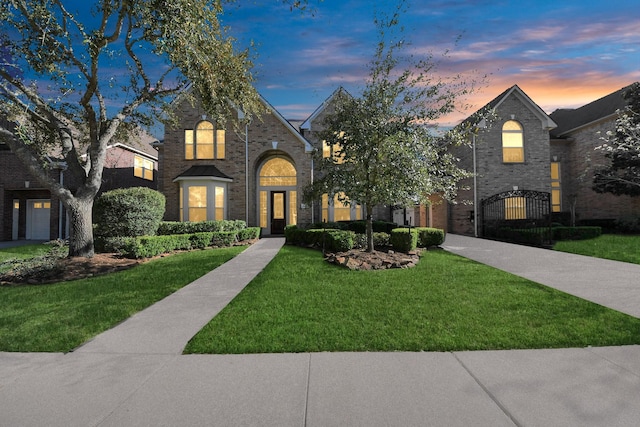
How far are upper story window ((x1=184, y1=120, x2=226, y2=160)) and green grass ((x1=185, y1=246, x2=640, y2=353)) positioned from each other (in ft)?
42.7

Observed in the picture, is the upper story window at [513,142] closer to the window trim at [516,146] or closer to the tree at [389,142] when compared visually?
the window trim at [516,146]

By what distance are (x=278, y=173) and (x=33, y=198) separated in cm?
1550

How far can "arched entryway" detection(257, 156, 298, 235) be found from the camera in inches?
741

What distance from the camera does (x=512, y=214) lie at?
58.7 ft

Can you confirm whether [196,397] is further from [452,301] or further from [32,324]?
[452,301]

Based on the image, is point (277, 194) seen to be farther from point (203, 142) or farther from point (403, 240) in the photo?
point (403, 240)

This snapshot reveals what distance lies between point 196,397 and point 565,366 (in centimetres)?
361

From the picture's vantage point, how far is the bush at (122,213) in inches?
453

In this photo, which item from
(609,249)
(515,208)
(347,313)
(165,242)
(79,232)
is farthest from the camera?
(515,208)

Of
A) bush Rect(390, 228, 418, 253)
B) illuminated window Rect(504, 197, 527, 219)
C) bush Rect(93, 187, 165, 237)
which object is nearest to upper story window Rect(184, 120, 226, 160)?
bush Rect(93, 187, 165, 237)

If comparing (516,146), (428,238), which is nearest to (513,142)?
(516,146)

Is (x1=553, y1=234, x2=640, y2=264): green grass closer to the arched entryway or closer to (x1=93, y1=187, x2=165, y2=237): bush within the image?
the arched entryway

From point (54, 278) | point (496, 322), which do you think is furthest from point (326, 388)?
point (54, 278)

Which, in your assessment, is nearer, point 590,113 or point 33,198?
point 33,198
